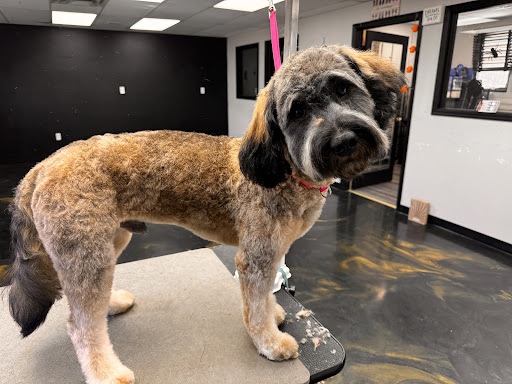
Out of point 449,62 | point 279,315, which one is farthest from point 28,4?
point 279,315

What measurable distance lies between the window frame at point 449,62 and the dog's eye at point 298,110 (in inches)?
124

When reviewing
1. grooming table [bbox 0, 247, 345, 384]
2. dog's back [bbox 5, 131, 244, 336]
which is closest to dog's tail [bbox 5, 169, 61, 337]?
dog's back [bbox 5, 131, 244, 336]

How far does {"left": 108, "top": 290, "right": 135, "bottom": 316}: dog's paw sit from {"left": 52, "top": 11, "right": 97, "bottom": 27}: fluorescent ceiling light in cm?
572

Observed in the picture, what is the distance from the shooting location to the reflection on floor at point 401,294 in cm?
208

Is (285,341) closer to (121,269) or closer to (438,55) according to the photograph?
(121,269)

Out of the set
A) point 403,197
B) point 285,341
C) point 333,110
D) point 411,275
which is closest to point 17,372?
point 285,341

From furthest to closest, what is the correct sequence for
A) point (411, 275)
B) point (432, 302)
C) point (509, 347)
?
1. point (411, 275)
2. point (432, 302)
3. point (509, 347)

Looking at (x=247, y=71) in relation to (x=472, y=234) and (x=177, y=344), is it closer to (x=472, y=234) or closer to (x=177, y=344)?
(x=472, y=234)

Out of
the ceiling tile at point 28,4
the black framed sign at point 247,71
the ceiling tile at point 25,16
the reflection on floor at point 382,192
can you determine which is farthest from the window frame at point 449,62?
the ceiling tile at point 25,16

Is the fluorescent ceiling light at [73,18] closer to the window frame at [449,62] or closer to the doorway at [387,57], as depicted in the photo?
the doorway at [387,57]

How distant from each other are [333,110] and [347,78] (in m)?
0.10

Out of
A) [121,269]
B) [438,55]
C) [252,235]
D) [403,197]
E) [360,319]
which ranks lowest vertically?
[360,319]

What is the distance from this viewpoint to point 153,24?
6715 mm

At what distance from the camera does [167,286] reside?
5.96ft
